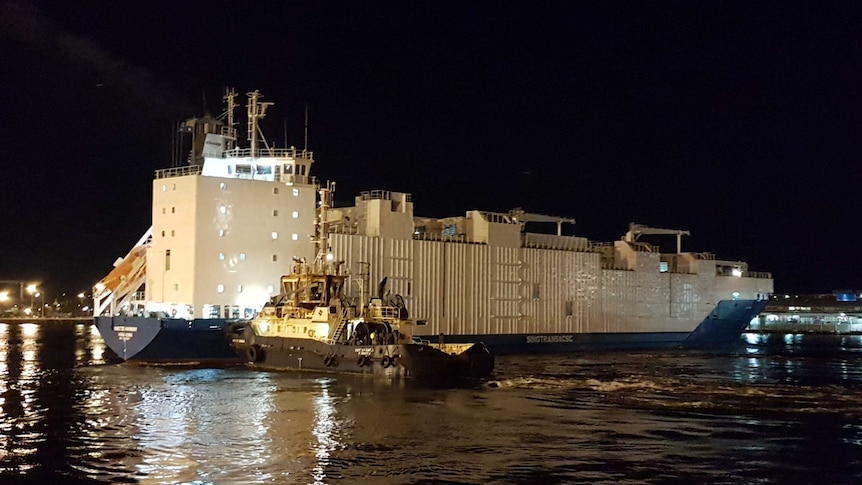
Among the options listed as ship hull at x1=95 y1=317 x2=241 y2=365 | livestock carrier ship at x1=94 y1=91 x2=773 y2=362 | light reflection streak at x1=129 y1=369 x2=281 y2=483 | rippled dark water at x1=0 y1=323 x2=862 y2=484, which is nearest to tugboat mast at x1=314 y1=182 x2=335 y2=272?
livestock carrier ship at x1=94 y1=91 x2=773 y2=362

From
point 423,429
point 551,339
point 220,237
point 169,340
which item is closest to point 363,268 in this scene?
point 220,237

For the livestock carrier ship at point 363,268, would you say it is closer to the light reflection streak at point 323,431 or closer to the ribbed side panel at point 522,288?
the ribbed side panel at point 522,288

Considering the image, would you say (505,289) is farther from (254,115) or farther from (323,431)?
(323,431)

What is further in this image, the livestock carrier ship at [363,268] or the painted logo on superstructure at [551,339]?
the painted logo on superstructure at [551,339]

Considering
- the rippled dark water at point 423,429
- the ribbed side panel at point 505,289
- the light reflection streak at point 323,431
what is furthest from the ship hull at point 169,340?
the ribbed side panel at point 505,289

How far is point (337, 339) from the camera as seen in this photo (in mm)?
34219

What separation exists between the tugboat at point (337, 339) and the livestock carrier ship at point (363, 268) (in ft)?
6.95

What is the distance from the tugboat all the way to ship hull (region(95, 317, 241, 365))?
2.96ft

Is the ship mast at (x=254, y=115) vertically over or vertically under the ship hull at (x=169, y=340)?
over

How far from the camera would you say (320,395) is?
27641 millimetres

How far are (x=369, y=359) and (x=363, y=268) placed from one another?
33.3ft

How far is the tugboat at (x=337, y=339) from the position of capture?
32312 millimetres

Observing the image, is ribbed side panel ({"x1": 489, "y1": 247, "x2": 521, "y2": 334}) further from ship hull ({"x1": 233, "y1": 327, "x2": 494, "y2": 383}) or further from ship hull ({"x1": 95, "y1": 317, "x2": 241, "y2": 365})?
ship hull ({"x1": 95, "y1": 317, "x2": 241, "y2": 365})

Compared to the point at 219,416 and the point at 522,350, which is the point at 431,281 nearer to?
the point at 522,350
